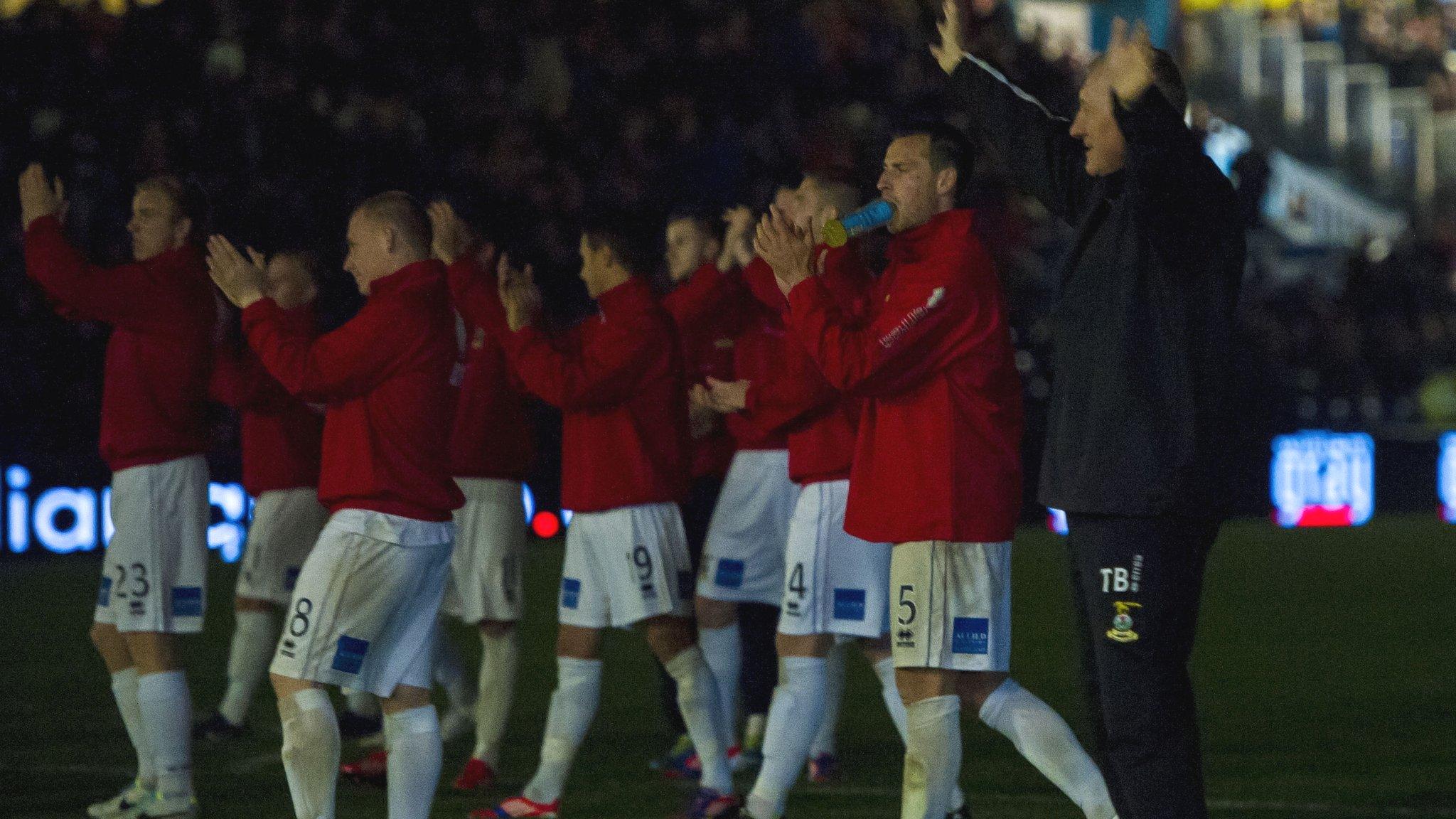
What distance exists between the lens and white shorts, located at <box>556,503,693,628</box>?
6.50m

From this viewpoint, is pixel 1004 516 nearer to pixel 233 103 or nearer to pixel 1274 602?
pixel 1274 602

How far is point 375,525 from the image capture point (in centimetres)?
542

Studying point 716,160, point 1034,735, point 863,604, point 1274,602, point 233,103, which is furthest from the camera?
point 716,160

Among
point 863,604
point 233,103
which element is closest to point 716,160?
point 233,103

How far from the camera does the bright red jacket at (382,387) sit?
5.33 metres

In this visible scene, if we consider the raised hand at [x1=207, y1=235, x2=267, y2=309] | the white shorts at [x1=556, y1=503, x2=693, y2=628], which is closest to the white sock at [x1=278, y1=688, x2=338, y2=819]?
the raised hand at [x1=207, y1=235, x2=267, y2=309]

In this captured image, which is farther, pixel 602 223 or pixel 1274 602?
pixel 1274 602

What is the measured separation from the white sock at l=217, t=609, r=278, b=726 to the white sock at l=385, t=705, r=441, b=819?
2850mm

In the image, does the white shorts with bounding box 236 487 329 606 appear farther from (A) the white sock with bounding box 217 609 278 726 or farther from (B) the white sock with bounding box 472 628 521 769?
(B) the white sock with bounding box 472 628 521 769

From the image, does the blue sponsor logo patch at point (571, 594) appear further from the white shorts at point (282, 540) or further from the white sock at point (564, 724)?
the white shorts at point (282, 540)

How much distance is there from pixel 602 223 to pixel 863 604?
1.60 meters

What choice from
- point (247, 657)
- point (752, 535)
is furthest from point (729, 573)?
point (247, 657)

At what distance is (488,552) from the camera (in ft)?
24.7

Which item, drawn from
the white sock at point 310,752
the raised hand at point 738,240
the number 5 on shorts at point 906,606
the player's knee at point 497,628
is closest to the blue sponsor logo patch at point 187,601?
the white sock at point 310,752
